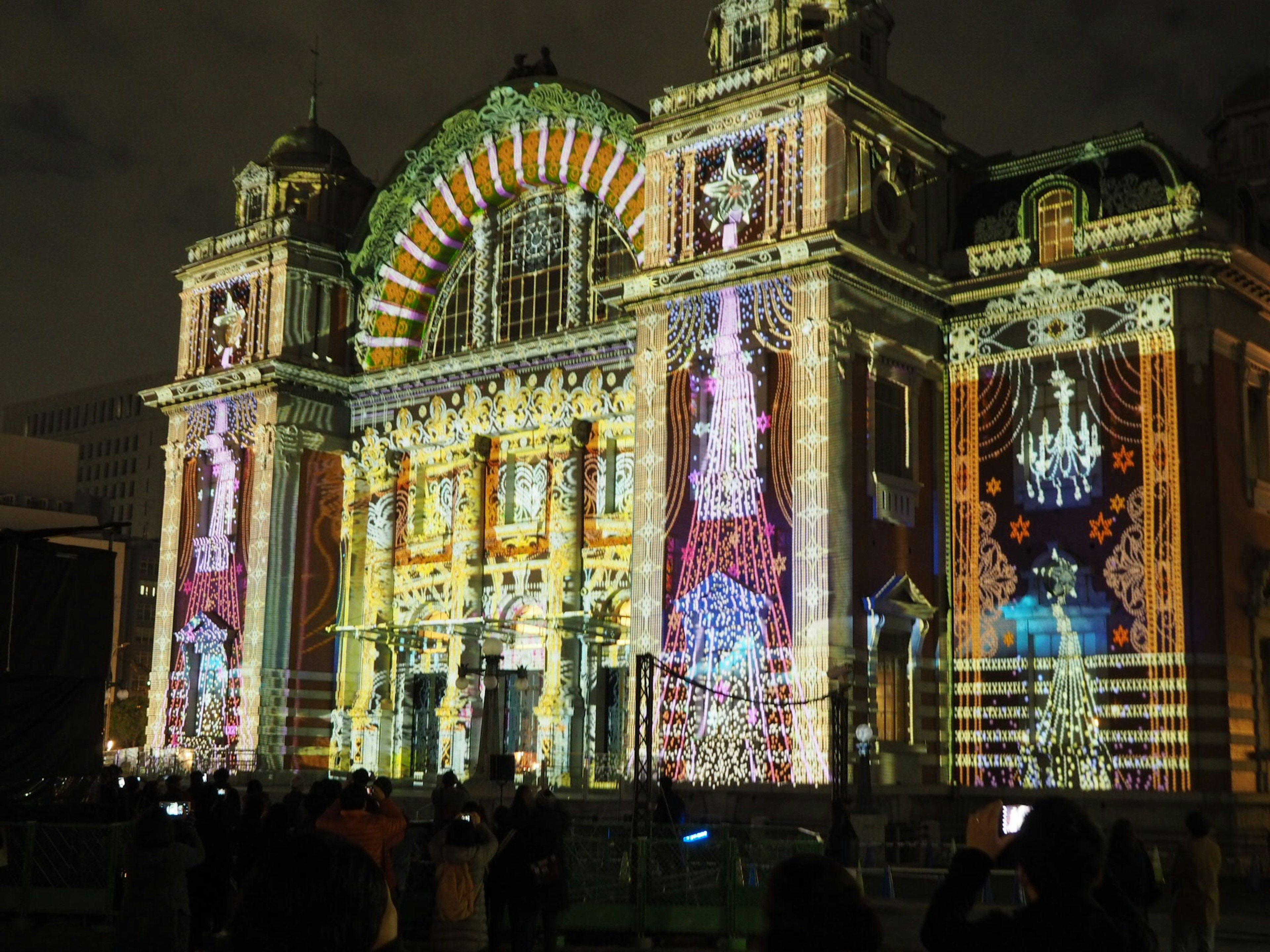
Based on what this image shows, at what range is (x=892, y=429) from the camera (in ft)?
124

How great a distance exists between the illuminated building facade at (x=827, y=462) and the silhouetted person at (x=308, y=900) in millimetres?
25329

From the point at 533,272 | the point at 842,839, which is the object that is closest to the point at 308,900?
the point at 842,839

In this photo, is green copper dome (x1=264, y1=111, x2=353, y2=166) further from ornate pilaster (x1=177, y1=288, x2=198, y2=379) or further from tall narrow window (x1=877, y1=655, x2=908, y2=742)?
tall narrow window (x1=877, y1=655, x2=908, y2=742)

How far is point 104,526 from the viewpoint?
67.4 ft

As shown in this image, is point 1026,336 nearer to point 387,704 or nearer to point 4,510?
point 387,704

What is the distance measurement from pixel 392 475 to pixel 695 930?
3038 cm

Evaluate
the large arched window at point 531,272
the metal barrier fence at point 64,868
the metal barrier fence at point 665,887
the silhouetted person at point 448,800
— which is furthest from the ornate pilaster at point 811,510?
the metal barrier fence at point 64,868

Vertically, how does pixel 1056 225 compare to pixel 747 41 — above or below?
below

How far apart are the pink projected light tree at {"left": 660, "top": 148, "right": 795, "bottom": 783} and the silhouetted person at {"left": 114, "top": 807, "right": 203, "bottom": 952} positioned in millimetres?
22821

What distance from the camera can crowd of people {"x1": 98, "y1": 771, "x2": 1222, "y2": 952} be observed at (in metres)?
4.94

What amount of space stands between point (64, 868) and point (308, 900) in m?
16.9

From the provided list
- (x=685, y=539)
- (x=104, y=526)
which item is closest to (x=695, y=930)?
(x=104, y=526)

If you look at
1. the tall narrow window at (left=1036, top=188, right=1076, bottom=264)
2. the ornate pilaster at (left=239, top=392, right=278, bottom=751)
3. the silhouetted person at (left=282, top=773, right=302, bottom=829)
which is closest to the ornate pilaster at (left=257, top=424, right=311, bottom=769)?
the ornate pilaster at (left=239, top=392, right=278, bottom=751)

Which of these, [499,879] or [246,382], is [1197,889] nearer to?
[499,879]
